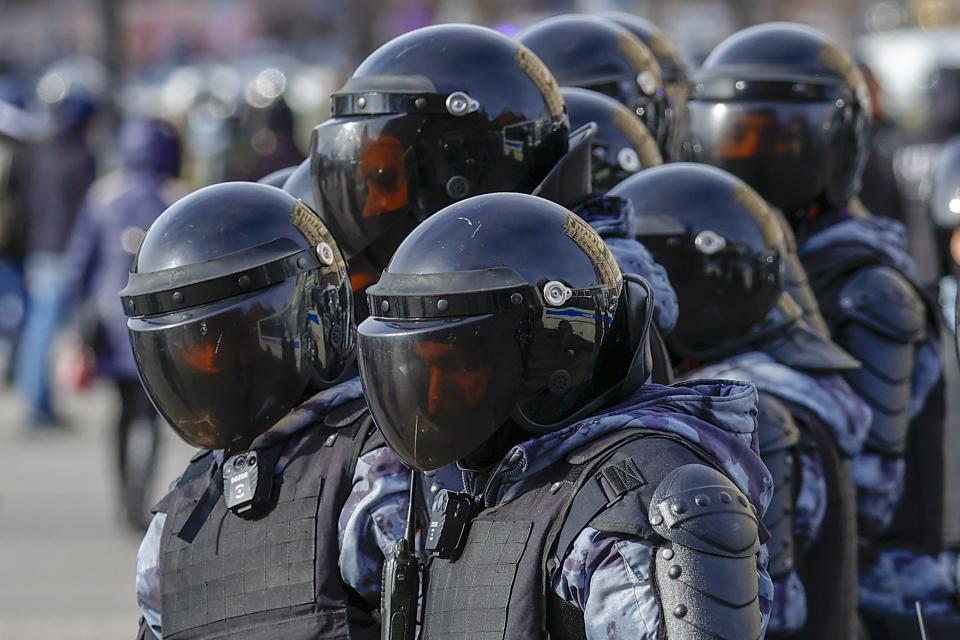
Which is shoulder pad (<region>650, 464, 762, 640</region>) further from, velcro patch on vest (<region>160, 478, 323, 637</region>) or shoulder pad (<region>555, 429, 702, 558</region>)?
velcro patch on vest (<region>160, 478, 323, 637</region>)

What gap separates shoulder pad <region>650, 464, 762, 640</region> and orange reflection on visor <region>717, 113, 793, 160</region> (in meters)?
2.35

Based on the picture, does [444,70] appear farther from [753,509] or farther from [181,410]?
[753,509]

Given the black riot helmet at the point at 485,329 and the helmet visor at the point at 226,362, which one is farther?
the helmet visor at the point at 226,362

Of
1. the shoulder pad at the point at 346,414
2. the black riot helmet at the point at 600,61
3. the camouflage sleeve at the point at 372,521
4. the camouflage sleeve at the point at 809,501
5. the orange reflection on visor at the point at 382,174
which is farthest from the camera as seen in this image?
the black riot helmet at the point at 600,61

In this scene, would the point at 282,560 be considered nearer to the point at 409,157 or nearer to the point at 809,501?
the point at 409,157

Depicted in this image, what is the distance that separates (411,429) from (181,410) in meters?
0.59

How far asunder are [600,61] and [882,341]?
1.18 metres

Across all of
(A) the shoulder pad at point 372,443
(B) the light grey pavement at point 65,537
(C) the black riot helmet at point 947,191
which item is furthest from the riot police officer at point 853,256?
(B) the light grey pavement at point 65,537

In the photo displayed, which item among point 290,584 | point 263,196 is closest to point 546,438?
point 290,584

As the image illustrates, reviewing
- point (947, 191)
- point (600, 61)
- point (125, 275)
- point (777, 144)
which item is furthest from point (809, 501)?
point (125, 275)

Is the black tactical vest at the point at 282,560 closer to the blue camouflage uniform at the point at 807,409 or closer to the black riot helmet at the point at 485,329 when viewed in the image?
the black riot helmet at the point at 485,329

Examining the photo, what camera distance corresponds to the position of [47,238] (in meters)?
11.1

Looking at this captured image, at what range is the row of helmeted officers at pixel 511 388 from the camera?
2.58m

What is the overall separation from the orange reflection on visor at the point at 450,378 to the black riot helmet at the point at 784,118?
Answer: 2.21 m
